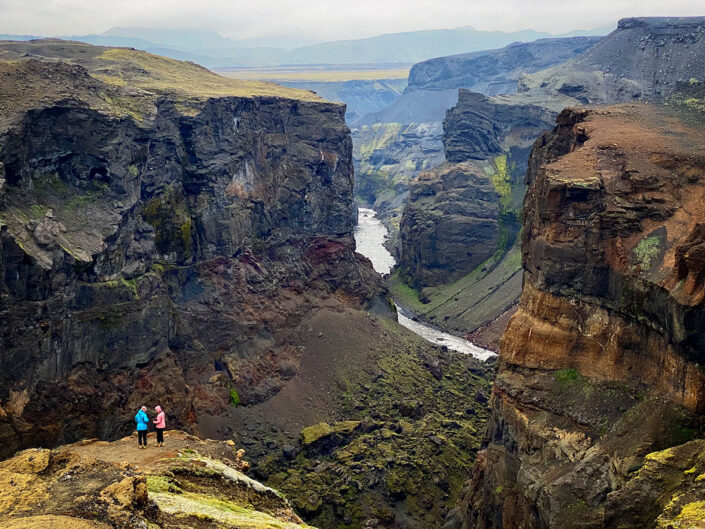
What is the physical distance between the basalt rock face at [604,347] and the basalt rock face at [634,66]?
10030 cm

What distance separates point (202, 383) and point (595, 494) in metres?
37.0

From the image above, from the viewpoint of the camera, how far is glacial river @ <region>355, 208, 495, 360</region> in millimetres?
100000

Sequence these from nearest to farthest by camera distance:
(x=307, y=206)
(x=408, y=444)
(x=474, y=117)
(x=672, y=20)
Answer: (x=408, y=444)
(x=307, y=206)
(x=474, y=117)
(x=672, y=20)

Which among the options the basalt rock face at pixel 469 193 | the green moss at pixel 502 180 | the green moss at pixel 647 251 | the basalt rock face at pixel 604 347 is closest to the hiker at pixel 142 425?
the basalt rock face at pixel 604 347

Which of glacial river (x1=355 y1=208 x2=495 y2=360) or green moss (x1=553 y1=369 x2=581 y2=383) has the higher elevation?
green moss (x1=553 y1=369 x2=581 y2=383)

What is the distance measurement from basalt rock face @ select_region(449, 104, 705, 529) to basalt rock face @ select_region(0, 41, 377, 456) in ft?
86.7

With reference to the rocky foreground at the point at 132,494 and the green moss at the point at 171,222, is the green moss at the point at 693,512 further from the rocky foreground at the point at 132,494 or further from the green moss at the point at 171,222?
the green moss at the point at 171,222

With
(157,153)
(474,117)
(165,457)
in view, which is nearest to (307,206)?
(157,153)

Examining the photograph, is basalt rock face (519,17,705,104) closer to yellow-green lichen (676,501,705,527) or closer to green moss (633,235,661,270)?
green moss (633,235,661,270)

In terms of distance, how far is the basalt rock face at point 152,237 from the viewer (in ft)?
162

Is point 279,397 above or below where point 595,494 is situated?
below

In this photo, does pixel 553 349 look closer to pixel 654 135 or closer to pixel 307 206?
pixel 654 135

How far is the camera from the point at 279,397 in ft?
221

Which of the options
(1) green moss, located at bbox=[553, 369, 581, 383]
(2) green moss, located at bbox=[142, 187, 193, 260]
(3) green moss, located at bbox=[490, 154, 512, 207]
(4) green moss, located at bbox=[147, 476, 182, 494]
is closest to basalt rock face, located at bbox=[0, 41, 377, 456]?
(2) green moss, located at bbox=[142, 187, 193, 260]
